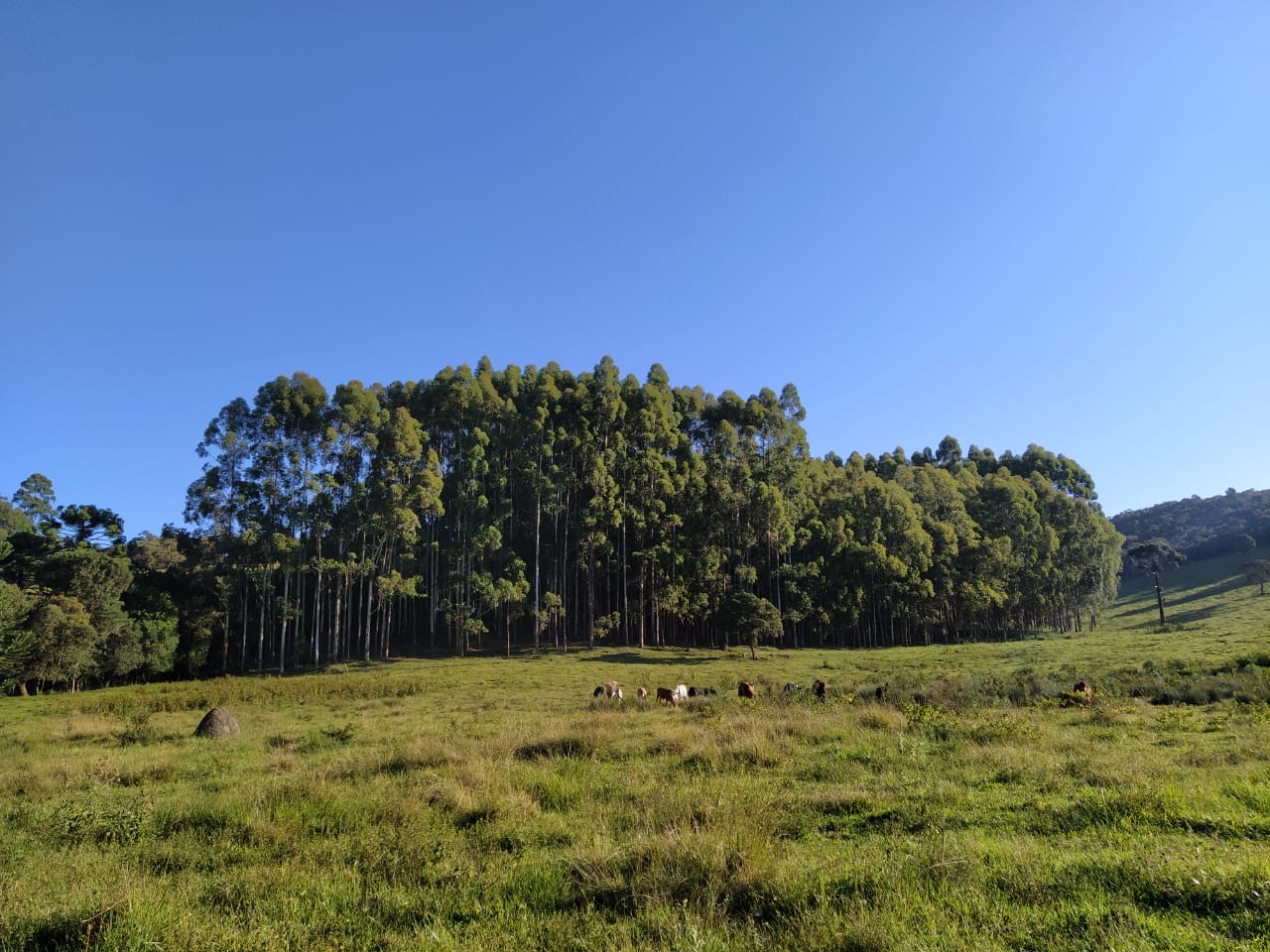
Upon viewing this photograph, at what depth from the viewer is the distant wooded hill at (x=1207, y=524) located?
116062 millimetres

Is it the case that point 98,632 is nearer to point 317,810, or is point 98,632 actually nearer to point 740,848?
point 317,810

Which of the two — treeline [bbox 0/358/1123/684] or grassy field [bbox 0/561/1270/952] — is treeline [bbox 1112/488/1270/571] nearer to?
treeline [bbox 0/358/1123/684]

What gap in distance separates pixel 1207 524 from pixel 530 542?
7185 inches

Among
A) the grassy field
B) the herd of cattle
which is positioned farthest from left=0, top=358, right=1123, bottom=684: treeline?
the grassy field

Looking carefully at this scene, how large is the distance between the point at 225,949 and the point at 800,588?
62054 millimetres

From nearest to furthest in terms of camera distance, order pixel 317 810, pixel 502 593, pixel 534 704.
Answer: pixel 317 810 → pixel 534 704 → pixel 502 593

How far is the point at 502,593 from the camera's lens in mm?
50344

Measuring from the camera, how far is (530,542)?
63.9 metres

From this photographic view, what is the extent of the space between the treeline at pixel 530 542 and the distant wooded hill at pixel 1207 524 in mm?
62368

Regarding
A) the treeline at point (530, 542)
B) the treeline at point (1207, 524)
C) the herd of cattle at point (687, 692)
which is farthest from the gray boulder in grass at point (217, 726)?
the treeline at point (1207, 524)

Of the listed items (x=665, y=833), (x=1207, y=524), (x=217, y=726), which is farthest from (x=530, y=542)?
(x=1207, y=524)

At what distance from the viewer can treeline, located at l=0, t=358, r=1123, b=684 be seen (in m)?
48.2

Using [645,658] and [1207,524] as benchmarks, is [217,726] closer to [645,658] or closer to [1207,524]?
[645,658]

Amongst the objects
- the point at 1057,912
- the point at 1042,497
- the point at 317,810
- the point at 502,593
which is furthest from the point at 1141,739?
the point at 1042,497
